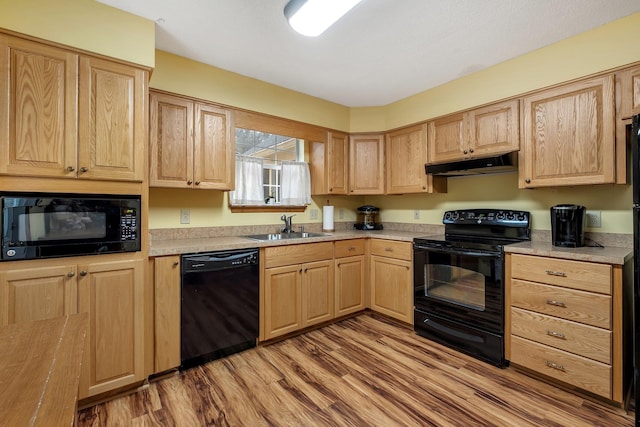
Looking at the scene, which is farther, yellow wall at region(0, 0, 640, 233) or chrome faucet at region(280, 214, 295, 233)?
chrome faucet at region(280, 214, 295, 233)

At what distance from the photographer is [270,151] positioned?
3295mm

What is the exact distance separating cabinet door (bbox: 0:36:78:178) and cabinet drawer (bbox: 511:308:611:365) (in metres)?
3.08

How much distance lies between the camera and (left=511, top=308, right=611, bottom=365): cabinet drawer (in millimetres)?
1818

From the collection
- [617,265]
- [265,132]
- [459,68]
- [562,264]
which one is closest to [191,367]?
[265,132]

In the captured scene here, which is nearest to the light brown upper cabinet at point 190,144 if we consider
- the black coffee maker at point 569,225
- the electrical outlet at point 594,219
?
the black coffee maker at point 569,225

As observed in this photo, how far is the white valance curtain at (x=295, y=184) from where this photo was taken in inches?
131

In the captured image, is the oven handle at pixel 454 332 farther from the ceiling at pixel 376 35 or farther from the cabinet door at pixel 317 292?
the ceiling at pixel 376 35

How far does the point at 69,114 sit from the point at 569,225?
333 centimetres

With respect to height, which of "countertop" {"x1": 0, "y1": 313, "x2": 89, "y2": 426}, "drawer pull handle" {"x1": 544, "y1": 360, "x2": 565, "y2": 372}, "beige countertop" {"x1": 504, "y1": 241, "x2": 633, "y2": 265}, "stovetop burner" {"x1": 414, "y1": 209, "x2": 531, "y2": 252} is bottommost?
"drawer pull handle" {"x1": 544, "y1": 360, "x2": 565, "y2": 372}

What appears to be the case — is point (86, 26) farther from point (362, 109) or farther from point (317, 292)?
point (362, 109)

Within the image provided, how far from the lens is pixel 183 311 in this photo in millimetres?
2160

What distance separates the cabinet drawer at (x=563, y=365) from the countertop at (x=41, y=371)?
252cm

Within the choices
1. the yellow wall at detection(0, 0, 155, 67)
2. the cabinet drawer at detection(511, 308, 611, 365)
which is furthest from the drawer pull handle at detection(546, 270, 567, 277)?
the yellow wall at detection(0, 0, 155, 67)

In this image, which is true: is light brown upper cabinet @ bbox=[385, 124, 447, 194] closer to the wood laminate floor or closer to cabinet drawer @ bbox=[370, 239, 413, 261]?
cabinet drawer @ bbox=[370, 239, 413, 261]
